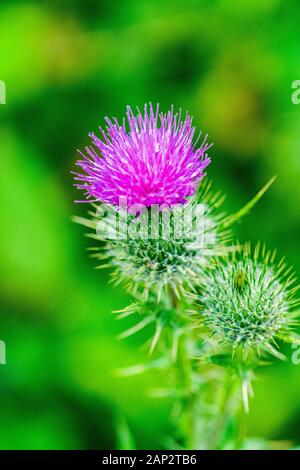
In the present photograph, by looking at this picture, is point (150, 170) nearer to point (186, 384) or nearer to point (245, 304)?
point (245, 304)

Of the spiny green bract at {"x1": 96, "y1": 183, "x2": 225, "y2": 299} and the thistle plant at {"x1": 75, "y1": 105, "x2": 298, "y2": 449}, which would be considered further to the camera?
the spiny green bract at {"x1": 96, "y1": 183, "x2": 225, "y2": 299}

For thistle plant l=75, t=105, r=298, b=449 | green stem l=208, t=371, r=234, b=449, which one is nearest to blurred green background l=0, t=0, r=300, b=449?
green stem l=208, t=371, r=234, b=449

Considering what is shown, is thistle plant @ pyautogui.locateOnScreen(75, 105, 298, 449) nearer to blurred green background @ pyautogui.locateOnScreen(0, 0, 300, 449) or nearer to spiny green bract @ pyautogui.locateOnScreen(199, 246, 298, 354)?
spiny green bract @ pyautogui.locateOnScreen(199, 246, 298, 354)

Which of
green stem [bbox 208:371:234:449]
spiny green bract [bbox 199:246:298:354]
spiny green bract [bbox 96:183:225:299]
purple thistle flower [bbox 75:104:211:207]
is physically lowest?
green stem [bbox 208:371:234:449]

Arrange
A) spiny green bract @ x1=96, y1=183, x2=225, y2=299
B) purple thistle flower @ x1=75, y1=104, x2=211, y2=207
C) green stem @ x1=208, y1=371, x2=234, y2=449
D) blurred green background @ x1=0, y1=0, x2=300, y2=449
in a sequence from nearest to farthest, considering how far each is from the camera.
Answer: purple thistle flower @ x1=75, y1=104, x2=211, y2=207
spiny green bract @ x1=96, y1=183, x2=225, y2=299
green stem @ x1=208, y1=371, x2=234, y2=449
blurred green background @ x1=0, y1=0, x2=300, y2=449

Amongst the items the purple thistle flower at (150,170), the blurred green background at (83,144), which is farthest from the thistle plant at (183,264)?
the blurred green background at (83,144)

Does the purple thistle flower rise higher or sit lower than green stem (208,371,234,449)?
higher

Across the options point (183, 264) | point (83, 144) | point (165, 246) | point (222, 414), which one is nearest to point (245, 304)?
point (183, 264)
